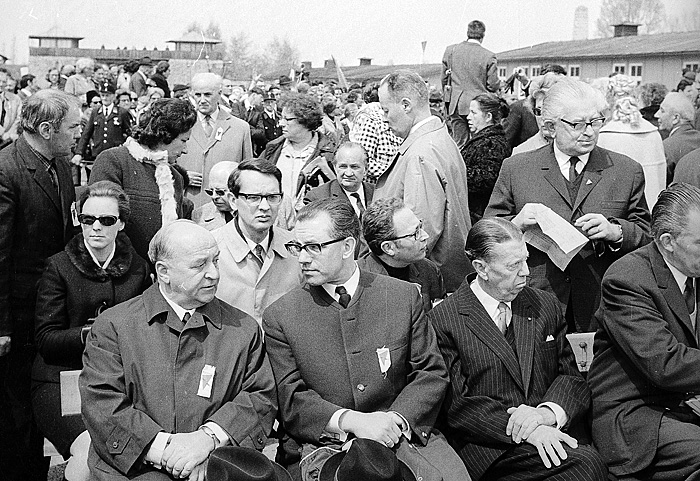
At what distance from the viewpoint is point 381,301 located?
3814 millimetres

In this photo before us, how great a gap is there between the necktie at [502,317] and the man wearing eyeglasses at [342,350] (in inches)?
12.5

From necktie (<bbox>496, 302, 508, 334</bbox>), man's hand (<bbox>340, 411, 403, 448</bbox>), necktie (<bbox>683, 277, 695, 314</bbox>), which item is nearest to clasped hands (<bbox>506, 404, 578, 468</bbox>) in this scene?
necktie (<bbox>496, 302, 508, 334</bbox>)

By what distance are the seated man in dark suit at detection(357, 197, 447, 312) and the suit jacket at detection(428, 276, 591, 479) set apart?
49 centimetres

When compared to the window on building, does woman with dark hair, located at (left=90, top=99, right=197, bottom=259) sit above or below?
below

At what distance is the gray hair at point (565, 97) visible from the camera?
175 inches

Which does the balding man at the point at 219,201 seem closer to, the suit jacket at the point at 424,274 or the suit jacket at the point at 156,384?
the suit jacket at the point at 424,274

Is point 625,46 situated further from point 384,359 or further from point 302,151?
point 384,359

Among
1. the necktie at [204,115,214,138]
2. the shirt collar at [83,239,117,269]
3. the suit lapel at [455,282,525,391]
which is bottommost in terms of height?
the suit lapel at [455,282,525,391]

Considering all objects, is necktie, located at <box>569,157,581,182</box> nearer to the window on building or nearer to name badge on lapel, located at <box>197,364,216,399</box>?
name badge on lapel, located at <box>197,364,216,399</box>

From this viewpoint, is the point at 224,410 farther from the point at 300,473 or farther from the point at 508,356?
the point at 508,356

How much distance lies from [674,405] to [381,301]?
4.45ft

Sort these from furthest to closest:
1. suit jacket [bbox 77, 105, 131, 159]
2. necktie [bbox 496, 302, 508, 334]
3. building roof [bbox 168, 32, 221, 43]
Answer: suit jacket [bbox 77, 105, 131, 159] < building roof [bbox 168, 32, 221, 43] < necktie [bbox 496, 302, 508, 334]

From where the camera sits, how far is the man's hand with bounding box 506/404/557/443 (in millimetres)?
3650

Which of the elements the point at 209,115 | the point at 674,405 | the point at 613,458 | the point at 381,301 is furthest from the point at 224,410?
the point at 209,115
